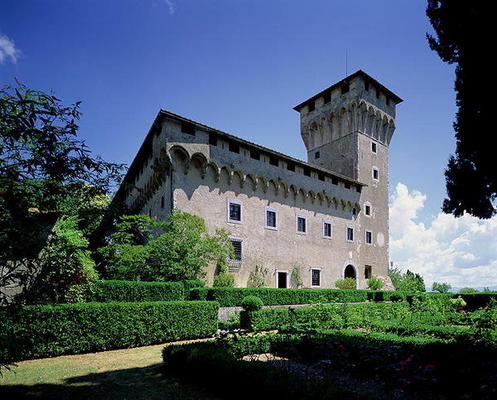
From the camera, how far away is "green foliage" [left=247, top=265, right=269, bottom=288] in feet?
65.8

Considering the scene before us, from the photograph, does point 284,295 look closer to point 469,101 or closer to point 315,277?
point 315,277

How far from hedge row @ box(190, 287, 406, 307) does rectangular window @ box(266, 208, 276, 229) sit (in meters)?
5.32

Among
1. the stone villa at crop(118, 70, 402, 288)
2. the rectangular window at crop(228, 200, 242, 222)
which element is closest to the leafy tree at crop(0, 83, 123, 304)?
the stone villa at crop(118, 70, 402, 288)

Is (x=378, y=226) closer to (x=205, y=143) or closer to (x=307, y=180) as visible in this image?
(x=307, y=180)

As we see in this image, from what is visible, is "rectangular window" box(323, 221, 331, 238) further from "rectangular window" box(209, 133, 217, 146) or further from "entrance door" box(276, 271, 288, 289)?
"rectangular window" box(209, 133, 217, 146)

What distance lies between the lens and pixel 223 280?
58.6ft

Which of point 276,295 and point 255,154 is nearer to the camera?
point 276,295

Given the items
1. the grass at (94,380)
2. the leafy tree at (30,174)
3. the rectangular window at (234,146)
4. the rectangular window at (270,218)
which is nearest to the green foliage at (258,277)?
the rectangular window at (270,218)

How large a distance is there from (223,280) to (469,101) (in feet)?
44.4

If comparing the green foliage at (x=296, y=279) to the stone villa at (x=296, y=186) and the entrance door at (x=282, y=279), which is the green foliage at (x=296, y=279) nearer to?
the stone villa at (x=296, y=186)

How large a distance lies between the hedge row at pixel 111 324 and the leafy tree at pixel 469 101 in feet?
30.2

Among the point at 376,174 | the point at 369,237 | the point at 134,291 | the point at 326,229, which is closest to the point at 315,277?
the point at 326,229

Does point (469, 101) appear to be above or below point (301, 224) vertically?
above

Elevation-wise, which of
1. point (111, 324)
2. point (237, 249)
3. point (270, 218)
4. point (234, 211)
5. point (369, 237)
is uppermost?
point (234, 211)
